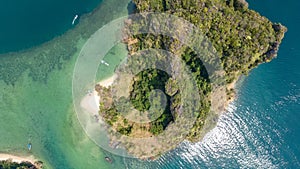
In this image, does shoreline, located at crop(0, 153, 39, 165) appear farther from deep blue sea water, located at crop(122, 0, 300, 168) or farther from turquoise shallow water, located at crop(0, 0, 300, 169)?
deep blue sea water, located at crop(122, 0, 300, 168)

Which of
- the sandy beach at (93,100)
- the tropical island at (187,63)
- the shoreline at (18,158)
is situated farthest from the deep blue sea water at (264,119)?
the shoreline at (18,158)

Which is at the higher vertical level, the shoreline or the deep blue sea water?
the deep blue sea water

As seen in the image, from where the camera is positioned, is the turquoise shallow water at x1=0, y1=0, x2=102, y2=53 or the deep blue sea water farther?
the turquoise shallow water at x1=0, y1=0, x2=102, y2=53

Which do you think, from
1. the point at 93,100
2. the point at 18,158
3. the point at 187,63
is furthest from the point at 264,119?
the point at 18,158

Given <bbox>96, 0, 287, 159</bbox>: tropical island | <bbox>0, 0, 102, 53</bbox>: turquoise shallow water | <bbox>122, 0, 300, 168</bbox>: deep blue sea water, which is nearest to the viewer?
<bbox>96, 0, 287, 159</bbox>: tropical island

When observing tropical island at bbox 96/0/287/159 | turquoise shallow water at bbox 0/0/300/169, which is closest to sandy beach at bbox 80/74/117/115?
tropical island at bbox 96/0/287/159

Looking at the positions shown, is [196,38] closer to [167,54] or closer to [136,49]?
[167,54]

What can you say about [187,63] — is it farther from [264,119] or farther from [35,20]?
[35,20]

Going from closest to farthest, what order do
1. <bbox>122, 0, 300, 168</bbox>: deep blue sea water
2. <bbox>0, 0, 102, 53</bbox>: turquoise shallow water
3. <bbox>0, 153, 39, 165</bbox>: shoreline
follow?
1. <bbox>122, 0, 300, 168</bbox>: deep blue sea water
2. <bbox>0, 0, 102, 53</bbox>: turquoise shallow water
3. <bbox>0, 153, 39, 165</bbox>: shoreline
